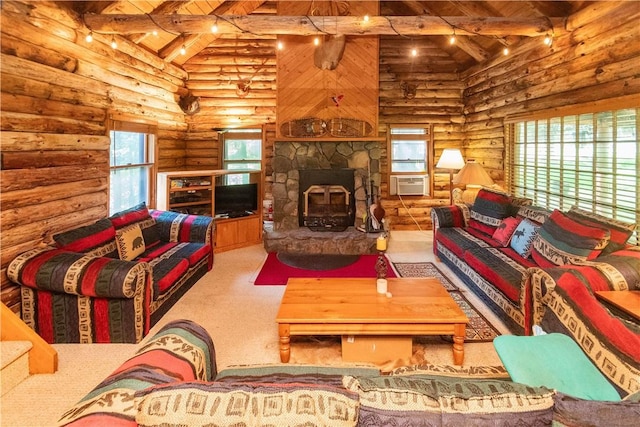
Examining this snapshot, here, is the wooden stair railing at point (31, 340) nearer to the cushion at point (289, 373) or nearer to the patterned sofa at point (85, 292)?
the patterned sofa at point (85, 292)

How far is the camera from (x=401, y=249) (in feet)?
20.2

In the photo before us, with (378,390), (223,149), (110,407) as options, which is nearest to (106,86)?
(223,149)

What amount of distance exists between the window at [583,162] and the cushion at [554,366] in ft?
8.73

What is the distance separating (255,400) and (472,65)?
7349 millimetres

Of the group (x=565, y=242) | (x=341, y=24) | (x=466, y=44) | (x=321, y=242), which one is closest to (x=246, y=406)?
(x=565, y=242)

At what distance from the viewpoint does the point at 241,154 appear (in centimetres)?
757

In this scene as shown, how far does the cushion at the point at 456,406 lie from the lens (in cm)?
107

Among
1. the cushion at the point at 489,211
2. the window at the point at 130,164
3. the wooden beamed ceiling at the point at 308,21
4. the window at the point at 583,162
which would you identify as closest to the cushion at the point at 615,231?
the window at the point at 583,162

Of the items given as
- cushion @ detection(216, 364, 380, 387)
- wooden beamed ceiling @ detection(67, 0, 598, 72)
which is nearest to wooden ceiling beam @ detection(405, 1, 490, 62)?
wooden beamed ceiling @ detection(67, 0, 598, 72)

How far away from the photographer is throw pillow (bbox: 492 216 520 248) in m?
4.34

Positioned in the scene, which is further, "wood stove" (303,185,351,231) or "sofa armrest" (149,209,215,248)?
"wood stove" (303,185,351,231)

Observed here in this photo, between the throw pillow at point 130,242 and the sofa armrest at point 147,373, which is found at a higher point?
the throw pillow at point 130,242

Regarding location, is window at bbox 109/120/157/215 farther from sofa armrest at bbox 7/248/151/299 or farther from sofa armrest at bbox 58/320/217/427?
sofa armrest at bbox 58/320/217/427

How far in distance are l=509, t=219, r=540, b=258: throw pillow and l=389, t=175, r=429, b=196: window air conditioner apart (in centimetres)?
330
